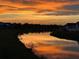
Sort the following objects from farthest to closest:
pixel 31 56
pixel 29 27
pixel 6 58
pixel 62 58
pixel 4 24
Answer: pixel 29 27
pixel 4 24
pixel 62 58
pixel 31 56
pixel 6 58

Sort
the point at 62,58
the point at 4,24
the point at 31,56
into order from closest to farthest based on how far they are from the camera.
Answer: the point at 31,56 < the point at 62,58 < the point at 4,24

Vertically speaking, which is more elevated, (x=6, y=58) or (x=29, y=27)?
(x=6, y=58)

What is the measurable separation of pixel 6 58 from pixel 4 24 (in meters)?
118

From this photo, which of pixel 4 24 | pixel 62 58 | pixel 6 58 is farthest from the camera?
pixel 4 24

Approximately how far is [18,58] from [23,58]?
39cm

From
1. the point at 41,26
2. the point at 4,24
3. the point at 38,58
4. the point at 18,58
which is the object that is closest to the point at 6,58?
the point at 18,58

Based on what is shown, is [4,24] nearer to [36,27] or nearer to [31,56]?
[36,27]

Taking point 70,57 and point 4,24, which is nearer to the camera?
point 70,57

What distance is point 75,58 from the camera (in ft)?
97.1

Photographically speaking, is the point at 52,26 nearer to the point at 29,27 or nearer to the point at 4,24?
the point at 29,27

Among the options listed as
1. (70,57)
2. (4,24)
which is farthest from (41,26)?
(70,57)

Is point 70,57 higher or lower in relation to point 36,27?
higher

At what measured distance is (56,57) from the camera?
99.1 ft

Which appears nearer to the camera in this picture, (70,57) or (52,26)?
(70,57)
